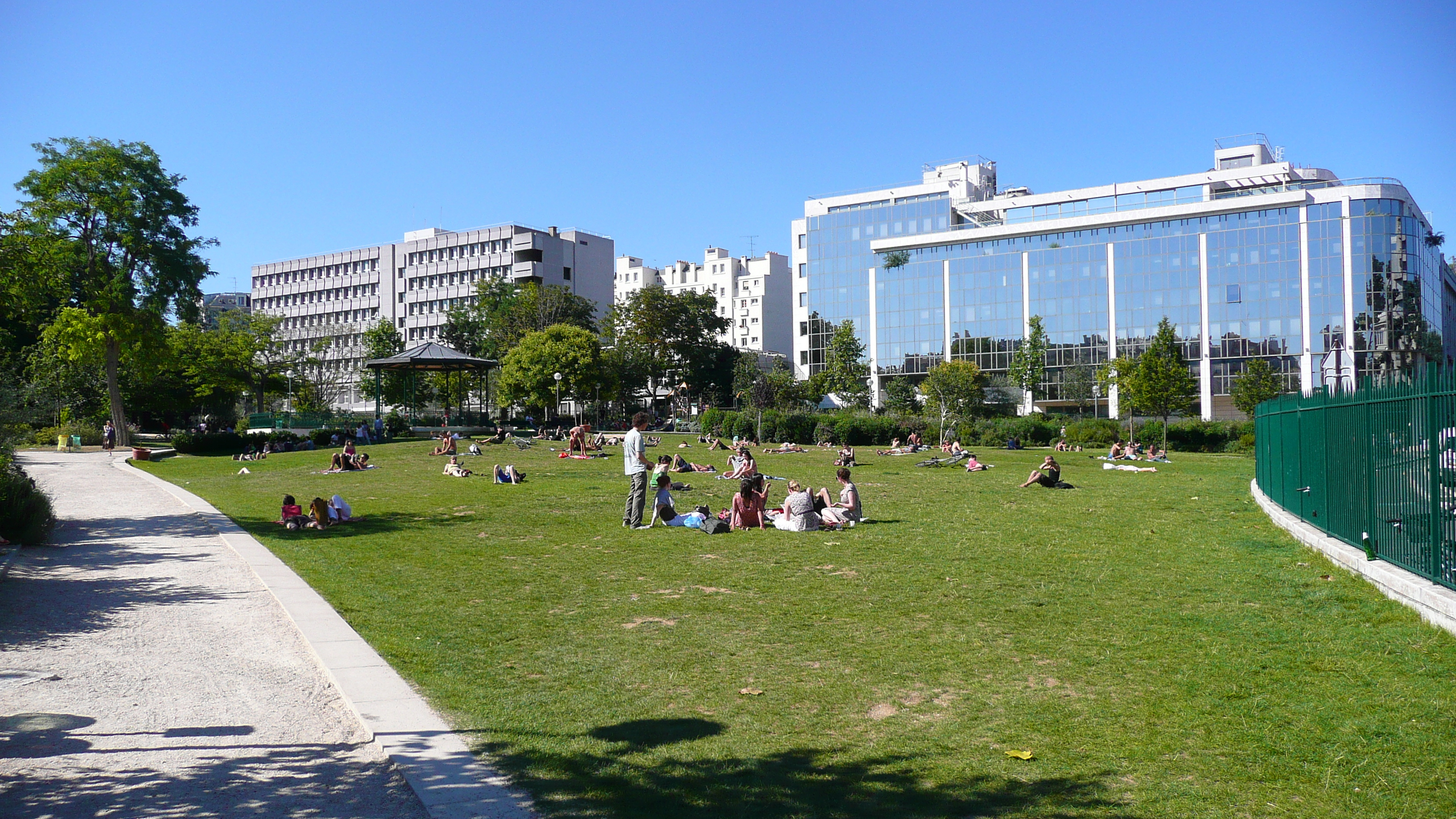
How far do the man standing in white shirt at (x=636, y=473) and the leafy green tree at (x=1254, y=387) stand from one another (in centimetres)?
4274

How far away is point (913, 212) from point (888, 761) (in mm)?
83195

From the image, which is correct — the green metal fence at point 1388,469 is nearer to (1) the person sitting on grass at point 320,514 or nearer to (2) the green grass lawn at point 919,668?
(2) the green grass lawn at point 919,668

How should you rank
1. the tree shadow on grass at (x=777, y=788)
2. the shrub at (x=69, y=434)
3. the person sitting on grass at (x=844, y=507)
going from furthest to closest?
the shrub at (x=69, y=434) < the person sitting on grass at (x=844, y=507) < the tree shadow on grass at (x=777, y=788)

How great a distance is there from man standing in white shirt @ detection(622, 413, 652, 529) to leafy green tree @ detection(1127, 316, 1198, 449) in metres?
33.1

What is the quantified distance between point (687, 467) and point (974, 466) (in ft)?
28.2

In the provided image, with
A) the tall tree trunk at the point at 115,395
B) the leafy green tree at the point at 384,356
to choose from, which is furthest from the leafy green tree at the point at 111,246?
the leafy green tree at the point at 384,356

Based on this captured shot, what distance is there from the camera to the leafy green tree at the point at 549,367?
227 feet

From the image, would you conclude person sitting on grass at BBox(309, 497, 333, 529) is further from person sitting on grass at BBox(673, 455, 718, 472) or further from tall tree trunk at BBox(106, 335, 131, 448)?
tall tree trunk at BBox(106, 335, 131, 448)

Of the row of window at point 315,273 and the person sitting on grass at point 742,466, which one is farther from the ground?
the row of window at point 315,273

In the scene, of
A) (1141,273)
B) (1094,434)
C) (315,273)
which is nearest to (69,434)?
(1094,434)

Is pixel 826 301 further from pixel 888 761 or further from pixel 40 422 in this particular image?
pixel 888 761

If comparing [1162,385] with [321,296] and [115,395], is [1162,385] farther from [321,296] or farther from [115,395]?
[321,296]

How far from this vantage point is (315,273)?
125m

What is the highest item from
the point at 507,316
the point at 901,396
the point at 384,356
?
the point at 507,316
